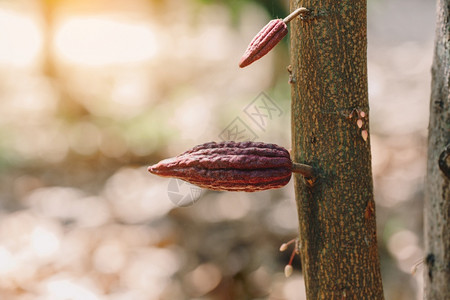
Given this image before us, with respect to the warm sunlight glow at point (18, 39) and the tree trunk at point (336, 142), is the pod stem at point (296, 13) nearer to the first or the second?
the tree trunk at point (336, 142)

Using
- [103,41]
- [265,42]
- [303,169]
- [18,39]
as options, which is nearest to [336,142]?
[303,169]

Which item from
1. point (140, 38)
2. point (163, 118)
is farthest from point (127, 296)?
point (140, 38)

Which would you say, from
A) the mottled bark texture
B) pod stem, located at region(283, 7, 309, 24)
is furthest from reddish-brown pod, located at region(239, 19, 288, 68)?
the mottled bark texture

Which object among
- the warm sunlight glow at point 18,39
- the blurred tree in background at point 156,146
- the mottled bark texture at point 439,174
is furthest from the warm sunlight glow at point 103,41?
the mottled bark texture at point 439,174

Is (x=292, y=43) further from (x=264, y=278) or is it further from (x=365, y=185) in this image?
(x=264, y=278)

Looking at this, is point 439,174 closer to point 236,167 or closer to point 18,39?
point 236,167
